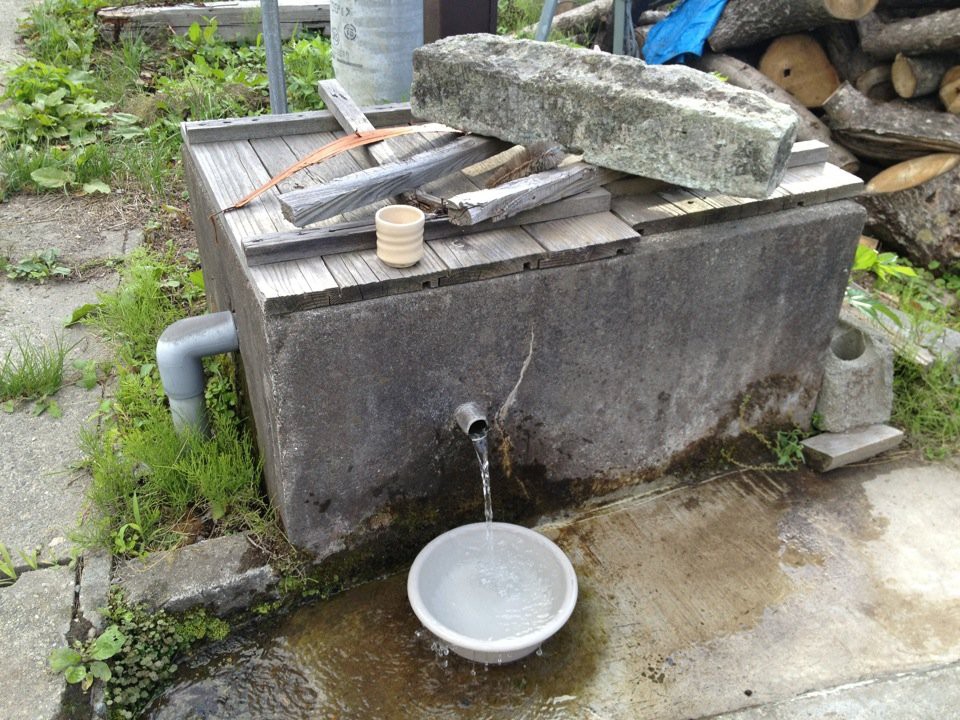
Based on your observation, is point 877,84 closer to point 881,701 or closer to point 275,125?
point 275,125

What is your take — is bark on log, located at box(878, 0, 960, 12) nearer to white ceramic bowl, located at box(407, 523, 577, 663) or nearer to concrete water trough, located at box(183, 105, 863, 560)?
concrete water trough, located at box(183, 105, 863, 560)

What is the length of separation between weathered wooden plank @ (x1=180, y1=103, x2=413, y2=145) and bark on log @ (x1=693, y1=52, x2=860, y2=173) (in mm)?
2957

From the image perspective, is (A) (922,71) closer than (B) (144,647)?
No

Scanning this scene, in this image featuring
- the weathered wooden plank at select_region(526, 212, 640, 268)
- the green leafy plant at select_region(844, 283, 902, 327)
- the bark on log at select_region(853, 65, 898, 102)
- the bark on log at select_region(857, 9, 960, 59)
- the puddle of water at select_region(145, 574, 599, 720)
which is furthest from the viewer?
the bark on log at select_region(853, 65, 898, 102)

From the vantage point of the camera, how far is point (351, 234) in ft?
9.14

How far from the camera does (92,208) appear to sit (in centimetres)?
548

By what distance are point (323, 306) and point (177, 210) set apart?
127 inches

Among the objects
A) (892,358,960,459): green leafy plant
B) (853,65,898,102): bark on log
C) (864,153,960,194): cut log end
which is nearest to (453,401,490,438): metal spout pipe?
(892,358,960,459): green leafy plant

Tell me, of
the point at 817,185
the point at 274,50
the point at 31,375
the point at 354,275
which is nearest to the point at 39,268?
the point at 31,375

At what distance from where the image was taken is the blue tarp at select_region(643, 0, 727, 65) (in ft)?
20.6

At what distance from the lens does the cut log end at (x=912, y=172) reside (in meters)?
5.28

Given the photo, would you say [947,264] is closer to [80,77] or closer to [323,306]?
[323,306]

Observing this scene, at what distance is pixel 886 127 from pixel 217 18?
545cm

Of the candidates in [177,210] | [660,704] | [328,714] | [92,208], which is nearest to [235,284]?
[328,714]
